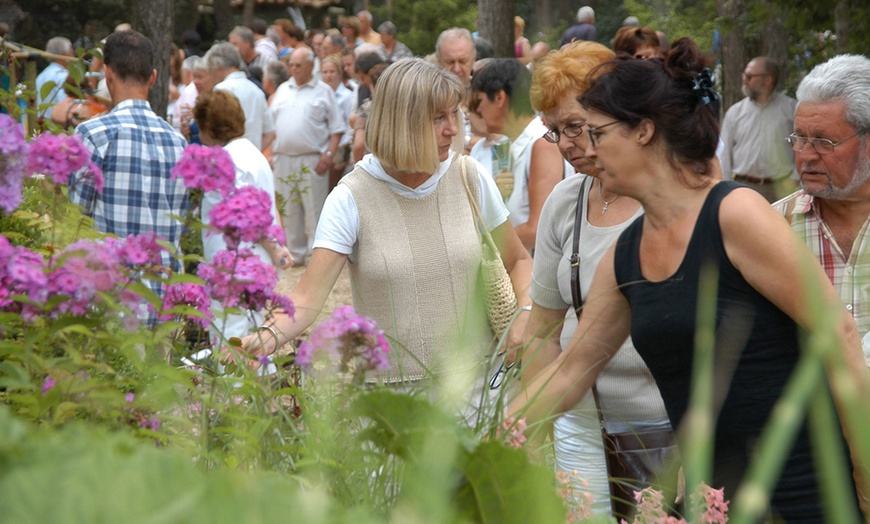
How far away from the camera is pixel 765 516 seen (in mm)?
2719

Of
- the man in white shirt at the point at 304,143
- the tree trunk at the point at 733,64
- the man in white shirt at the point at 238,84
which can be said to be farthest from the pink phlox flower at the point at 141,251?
the tree trunk at the point at 733,64

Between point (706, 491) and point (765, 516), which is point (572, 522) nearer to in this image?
point (706, 491)

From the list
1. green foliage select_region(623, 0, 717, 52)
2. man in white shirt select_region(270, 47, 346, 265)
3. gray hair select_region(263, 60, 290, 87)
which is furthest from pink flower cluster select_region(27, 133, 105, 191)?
gray hair select_region(263, 60, 290, 87)

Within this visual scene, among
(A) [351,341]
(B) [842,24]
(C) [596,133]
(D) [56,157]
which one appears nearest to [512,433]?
(A) [351,341]

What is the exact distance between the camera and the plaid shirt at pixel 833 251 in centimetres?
342

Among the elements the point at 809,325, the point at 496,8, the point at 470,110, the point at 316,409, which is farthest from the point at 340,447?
the point at 496,8

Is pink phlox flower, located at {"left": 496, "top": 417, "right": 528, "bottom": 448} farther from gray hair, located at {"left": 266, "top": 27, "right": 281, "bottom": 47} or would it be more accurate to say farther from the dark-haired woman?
gray hair, located at {"left": 266, "top": 27, "right": 281, "bottom": 47}

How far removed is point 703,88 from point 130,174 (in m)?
3.84

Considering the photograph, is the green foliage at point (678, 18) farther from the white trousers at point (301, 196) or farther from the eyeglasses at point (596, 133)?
the eyeglasses at point (596, 133)

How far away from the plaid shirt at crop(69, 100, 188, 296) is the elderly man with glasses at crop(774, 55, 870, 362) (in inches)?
137

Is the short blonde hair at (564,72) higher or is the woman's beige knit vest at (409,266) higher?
the short blonde hair at (564,72)

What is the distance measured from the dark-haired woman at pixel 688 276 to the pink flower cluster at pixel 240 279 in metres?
0.75

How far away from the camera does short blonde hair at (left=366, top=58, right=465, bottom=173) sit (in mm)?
4012

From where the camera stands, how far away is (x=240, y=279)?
80.4 inches
